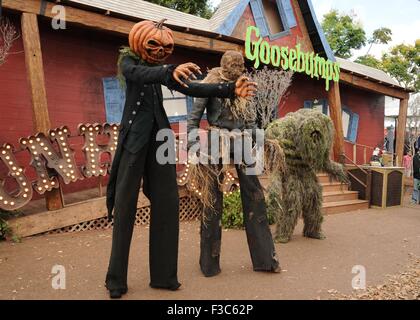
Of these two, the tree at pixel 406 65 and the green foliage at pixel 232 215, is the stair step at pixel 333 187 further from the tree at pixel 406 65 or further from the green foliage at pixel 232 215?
the tree at pixel 406 65

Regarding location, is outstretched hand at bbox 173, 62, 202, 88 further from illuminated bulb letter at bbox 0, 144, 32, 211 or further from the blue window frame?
the blue window frame

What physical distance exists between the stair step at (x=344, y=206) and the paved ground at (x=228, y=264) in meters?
1.25

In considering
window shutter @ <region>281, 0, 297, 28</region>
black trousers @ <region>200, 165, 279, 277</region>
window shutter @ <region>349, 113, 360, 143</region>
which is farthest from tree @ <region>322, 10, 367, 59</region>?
black trousers @ <region>200, 165, 279, 277</region>

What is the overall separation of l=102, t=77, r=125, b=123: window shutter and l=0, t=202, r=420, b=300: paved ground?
9.12ft

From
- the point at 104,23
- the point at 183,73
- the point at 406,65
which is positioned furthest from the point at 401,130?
the point at 406,65

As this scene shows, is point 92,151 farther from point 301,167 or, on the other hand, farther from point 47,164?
point 301,167

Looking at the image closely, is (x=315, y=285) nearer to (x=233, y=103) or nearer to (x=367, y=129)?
(x=233, y=103)

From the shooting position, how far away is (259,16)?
34.0 ft

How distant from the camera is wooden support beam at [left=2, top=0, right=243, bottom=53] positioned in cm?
562

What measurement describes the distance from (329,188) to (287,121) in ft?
13.7

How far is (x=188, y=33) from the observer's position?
7.57 meters

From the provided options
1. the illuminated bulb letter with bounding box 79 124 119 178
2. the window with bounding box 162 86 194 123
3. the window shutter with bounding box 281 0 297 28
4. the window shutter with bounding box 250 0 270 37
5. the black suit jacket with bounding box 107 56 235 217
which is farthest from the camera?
the window shutter with bounding box 281 0 297 28

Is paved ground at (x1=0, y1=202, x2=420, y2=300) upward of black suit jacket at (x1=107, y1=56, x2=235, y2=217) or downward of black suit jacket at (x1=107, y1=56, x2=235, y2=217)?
downward
